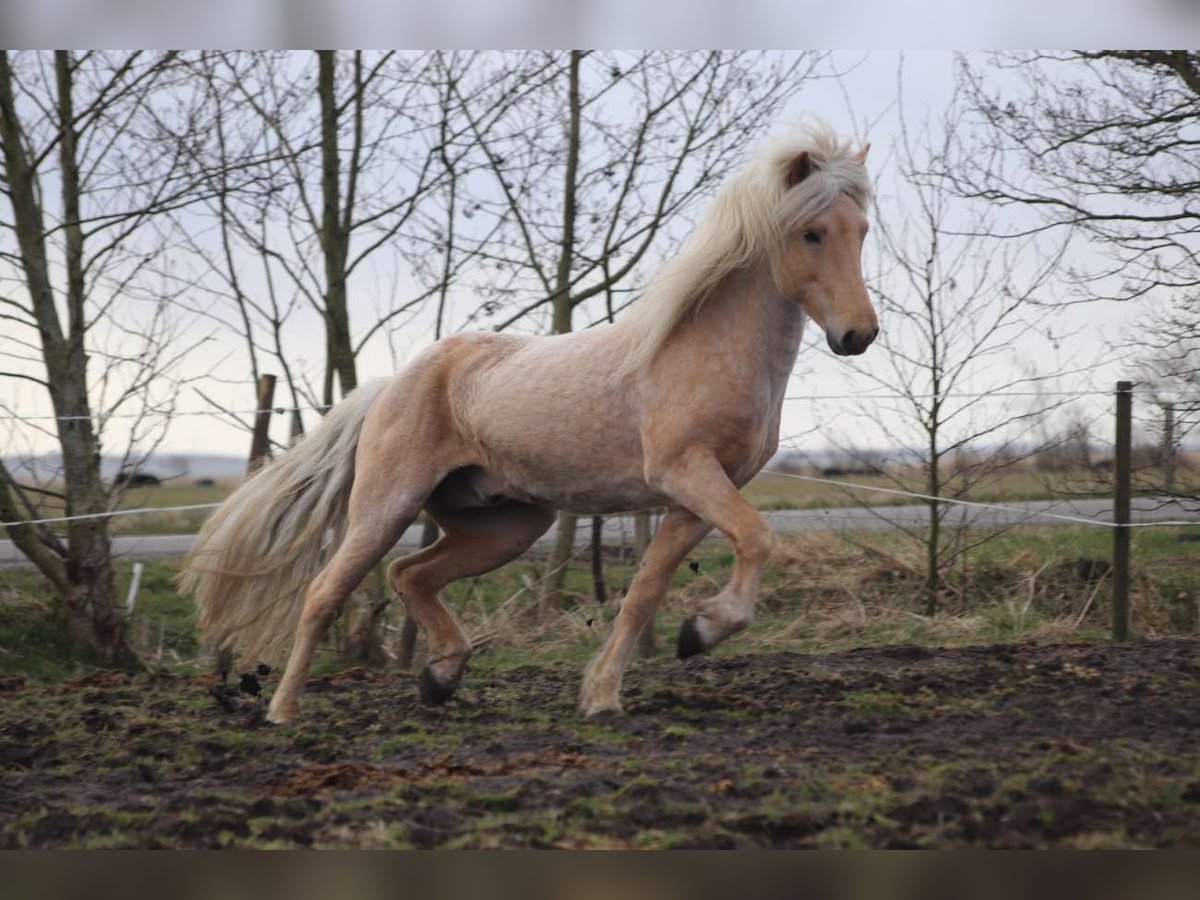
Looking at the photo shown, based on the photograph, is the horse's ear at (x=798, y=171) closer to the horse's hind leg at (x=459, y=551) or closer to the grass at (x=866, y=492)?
the horse's hind leg at (x=459, y=551)

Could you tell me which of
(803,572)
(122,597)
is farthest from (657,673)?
(122,597)

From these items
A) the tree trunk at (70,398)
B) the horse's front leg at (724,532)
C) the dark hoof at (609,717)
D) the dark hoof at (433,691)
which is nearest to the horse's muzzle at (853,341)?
the horse's front leg at (724,532)

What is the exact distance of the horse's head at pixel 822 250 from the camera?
452 centimetres

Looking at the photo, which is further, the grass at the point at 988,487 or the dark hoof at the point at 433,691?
the grass at the point at 988,487

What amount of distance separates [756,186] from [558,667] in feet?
9.81

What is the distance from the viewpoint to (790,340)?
4.87 m

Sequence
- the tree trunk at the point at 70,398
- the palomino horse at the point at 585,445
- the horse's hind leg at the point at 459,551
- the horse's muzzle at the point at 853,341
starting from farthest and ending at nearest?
the tree trunk at the point at 70,398 → the horse's hind leg at the point at 459,551 → the palomino horse at the point at 585,445 → the horse's muzzle at the point at 853,341

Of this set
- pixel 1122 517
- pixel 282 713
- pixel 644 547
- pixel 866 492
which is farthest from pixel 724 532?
pixel 866 492

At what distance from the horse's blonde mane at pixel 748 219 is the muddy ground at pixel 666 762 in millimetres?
1524

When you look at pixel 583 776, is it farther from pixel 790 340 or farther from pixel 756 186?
pixel 756 186

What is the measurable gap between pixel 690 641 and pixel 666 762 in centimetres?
52

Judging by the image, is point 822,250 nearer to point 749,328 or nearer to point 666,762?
point 749,328

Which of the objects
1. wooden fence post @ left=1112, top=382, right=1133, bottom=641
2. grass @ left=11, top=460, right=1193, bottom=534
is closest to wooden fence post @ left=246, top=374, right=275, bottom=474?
grass @ left=11, top=460, right=1193, bottom=534

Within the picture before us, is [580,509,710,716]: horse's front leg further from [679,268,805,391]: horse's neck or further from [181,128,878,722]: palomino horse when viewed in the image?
[679,268,805,391]: horse's neck
